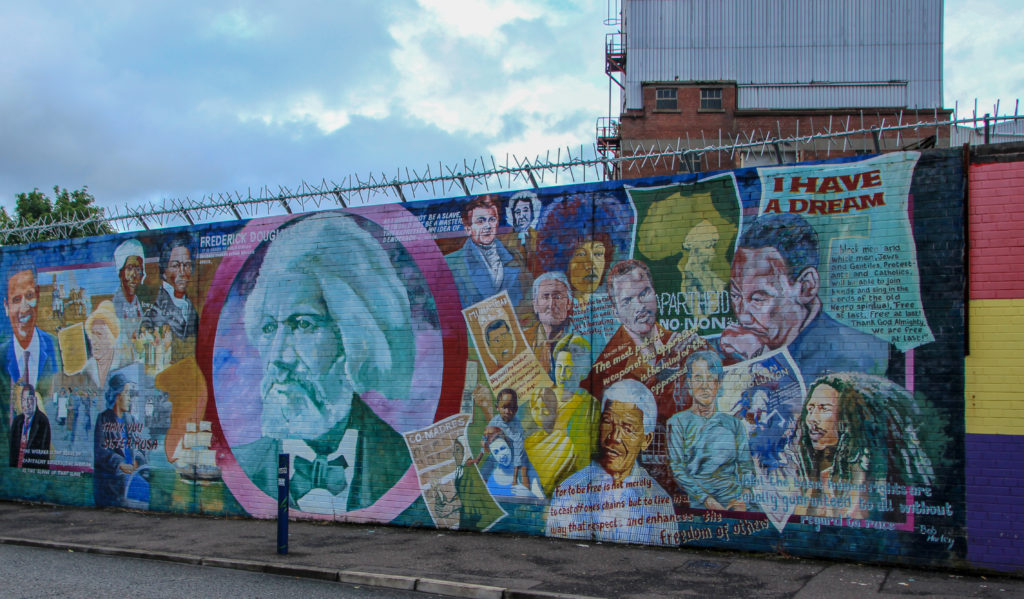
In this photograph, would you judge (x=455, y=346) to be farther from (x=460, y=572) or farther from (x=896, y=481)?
(x=896, y=481)

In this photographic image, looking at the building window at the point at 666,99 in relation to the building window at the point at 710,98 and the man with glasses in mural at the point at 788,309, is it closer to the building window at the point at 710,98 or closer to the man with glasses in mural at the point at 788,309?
the building window at the point at 710,98

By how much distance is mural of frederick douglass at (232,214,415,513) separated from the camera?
11883 millimetres

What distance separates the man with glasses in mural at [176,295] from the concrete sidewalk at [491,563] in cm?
319

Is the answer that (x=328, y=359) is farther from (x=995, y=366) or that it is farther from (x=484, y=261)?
(x=995, y=366)

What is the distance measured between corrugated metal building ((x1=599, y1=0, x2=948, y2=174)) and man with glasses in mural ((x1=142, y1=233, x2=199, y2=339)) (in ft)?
98.0

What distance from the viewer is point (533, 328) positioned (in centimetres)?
1080

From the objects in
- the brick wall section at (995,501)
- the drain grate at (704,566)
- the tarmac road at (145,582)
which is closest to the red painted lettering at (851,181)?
the brick wall section at (995,501)

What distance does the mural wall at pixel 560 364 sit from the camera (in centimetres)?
877

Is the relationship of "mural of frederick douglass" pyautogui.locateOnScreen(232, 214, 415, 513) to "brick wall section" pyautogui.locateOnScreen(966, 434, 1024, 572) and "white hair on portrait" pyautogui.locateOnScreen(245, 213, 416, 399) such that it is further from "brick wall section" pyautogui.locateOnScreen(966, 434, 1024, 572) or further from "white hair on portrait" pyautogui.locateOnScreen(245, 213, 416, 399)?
"brick wall section" pyautogui.locateOnScreen(966, 434, 1024, 572)

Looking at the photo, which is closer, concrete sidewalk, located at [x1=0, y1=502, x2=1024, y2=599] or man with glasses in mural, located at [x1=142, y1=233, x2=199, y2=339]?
concrete sidewalk, located at [x1=0, y1=502, x2=1024, y2=599]

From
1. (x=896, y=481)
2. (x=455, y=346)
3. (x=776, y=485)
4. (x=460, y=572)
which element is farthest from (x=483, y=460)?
(x=896, y=481)

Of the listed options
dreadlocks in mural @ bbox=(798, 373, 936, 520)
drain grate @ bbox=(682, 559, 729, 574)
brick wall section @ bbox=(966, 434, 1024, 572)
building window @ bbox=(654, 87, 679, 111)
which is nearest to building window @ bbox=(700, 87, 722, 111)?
building window @ bbox=(654, 87, 679, 111)

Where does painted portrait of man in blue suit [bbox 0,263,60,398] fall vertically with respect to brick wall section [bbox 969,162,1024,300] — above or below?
below

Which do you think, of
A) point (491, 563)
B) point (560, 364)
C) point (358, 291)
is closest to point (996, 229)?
point (560, 364)
